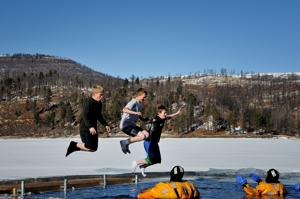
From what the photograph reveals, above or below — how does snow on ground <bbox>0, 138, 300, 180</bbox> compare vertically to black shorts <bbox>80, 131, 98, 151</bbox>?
below

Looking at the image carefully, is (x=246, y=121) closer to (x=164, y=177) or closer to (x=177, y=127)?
(x=177, y=127)

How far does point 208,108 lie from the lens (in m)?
97.7

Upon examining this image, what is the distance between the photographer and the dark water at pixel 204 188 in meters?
7.64

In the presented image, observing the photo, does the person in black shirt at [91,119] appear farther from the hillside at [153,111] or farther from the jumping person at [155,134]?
the hillside at [153,111]

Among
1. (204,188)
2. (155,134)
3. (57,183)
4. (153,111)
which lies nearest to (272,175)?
(204,188)

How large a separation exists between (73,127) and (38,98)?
4120 cm

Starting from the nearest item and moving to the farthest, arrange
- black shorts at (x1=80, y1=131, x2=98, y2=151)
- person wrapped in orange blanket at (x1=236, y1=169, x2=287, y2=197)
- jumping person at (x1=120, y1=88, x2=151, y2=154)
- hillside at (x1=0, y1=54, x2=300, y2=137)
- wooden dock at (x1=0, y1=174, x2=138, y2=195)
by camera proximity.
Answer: person wrapped in orange blanket at (x1=236, y1=169, x2=287, y2=197), wooden dock at (x1=0, y1=174, x2=138, y2=195), black shorts at (x1=80, y1=131, x2=98, y2=151), jumping person at (x1=120, y1=88, x2=151, y2=154), hillside at (x1=0, y1=54, x2=300, y2=137)

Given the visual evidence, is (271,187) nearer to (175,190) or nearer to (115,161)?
(175,190)

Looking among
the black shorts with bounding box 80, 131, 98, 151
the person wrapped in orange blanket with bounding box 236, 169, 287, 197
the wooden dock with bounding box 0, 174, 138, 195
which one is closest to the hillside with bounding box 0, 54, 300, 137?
the wooden dock with bounding box 0, 174, 138, 195

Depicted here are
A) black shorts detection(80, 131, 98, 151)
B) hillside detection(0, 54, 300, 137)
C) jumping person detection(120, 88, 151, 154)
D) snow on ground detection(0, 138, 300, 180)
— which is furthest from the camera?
hillside detection(0, 54, 300, 137)

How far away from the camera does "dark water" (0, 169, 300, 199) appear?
7641 millimetres

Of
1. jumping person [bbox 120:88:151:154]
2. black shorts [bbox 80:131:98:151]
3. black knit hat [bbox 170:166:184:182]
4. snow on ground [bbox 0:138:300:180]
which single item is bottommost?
snow on ground [bbox 0:138:300:180]

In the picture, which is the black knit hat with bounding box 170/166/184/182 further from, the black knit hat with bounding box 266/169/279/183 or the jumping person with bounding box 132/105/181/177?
the black knit hat with bounding box 266/169/279/183

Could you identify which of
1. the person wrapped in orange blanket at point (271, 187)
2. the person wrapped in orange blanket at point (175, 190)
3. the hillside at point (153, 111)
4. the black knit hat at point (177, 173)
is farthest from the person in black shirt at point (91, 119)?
the hillside at point (153, 111)
